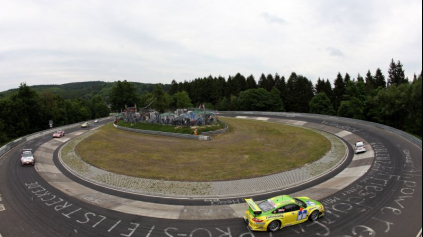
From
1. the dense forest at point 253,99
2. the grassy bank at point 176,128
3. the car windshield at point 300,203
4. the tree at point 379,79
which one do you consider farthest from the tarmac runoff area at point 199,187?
the tree at point 379,79

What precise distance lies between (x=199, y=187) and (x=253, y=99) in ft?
223

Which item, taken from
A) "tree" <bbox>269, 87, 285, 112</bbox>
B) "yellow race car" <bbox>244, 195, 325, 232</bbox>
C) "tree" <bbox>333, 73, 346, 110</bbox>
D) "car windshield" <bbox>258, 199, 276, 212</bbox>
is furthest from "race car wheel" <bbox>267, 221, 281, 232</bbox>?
"tree" <bbox>333, 73, 346, 110</bbox>

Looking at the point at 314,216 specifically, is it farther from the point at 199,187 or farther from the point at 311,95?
the point at 311,95

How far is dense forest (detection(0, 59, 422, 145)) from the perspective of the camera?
58531mm

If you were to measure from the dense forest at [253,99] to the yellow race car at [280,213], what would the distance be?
2389 centimetres

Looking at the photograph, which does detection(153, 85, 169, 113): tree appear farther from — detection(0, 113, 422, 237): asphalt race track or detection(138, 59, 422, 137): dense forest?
detection(0, 113, 422, 237): asphalt race track

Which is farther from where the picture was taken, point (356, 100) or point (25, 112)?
point (25, 112)

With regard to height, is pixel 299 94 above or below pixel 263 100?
above

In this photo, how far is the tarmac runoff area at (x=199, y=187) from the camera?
683 inches

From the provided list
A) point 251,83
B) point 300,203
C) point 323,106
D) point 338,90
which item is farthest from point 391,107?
point 251,83

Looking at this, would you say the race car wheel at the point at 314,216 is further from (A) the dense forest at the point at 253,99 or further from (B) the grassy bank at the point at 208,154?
(A) the dense forest at the point at 253,99

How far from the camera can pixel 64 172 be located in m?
26.9

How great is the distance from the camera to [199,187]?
21.8m

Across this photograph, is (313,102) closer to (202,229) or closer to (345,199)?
(345,199)
